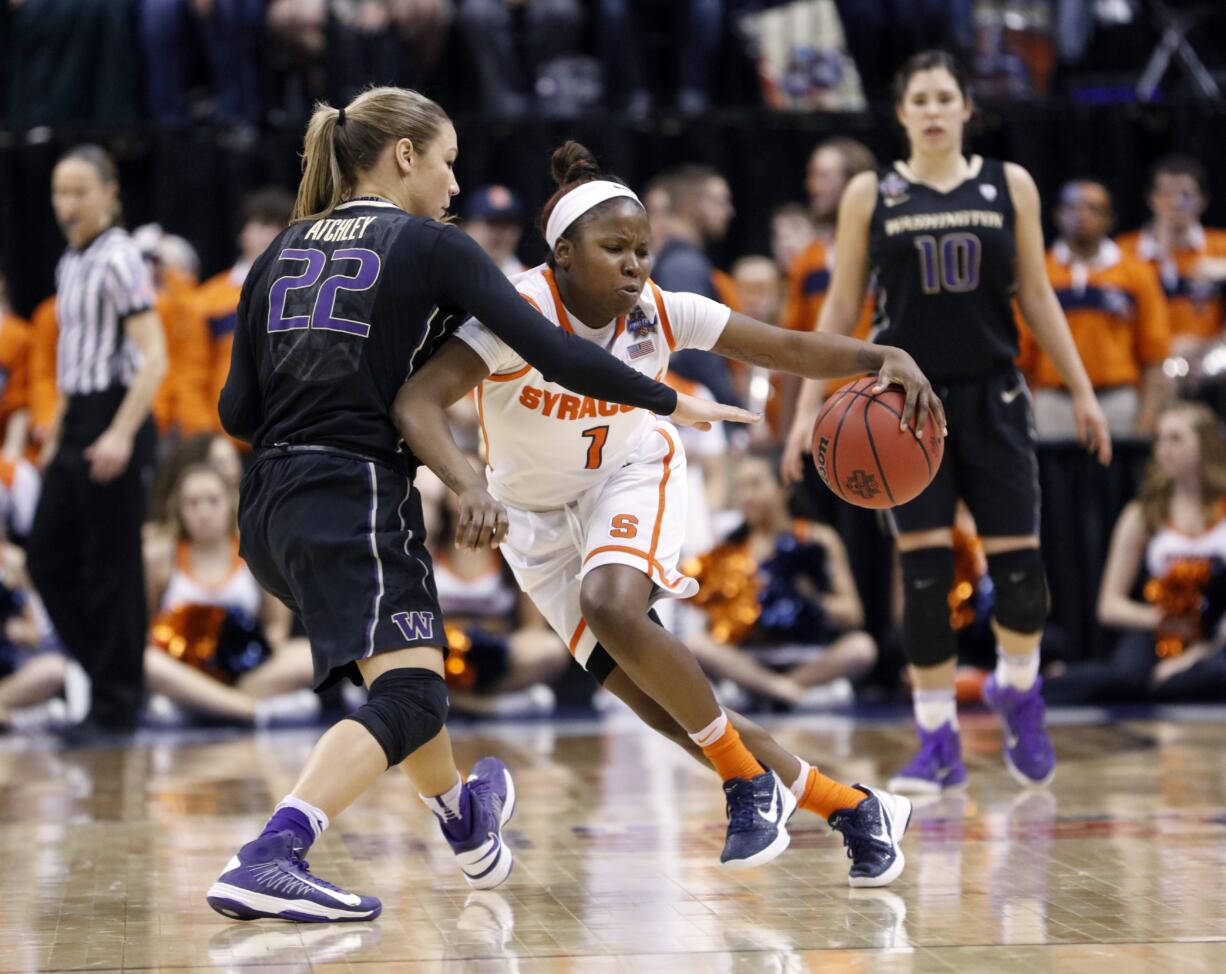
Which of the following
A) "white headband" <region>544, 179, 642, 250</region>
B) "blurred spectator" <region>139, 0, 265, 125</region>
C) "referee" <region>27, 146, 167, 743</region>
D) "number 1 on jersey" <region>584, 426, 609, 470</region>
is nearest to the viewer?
"white headband" <region>544, 179, 642, 250</region>

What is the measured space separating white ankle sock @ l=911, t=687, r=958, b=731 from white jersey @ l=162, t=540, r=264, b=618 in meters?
3.24

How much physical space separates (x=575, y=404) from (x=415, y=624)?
679 millimetres

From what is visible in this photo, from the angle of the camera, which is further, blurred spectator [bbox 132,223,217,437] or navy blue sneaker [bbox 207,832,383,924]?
blurred spectator [bbox 132,223,217,437]

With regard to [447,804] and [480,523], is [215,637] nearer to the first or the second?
[447,804]

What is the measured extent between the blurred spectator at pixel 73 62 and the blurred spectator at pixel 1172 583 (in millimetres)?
5440

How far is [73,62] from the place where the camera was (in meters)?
9.61

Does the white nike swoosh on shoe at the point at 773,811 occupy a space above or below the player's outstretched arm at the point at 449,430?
below

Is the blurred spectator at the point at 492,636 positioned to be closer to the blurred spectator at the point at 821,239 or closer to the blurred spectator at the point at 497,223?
the blurred spectator at the point at 497,223

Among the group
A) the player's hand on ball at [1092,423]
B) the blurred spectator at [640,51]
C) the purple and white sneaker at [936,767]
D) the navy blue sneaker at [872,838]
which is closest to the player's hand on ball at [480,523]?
the navy blue sneaker at [872,838]

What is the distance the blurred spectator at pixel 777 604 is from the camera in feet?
26.0

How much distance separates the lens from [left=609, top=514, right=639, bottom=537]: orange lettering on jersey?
13.2 feet

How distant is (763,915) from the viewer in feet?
12.3

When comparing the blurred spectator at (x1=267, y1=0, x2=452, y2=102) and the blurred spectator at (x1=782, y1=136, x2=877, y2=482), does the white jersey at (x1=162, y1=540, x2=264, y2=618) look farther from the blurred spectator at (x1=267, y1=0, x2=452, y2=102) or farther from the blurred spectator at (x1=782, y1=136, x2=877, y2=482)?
the blurred spectator at (x1=267, y1=0, x2=452, y2=102)

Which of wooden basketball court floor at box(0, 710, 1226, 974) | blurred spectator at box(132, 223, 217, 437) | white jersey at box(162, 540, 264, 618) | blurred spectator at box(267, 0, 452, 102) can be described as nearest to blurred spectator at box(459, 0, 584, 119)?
blurred spectator at box(267, 0, 452, 102)
